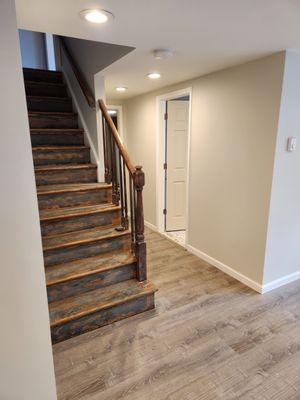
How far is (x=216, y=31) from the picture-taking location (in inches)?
66.1

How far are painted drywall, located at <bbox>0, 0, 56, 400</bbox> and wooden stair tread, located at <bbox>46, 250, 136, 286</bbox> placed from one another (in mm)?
1089

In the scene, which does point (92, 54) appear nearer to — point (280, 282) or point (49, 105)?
point (49, 105)

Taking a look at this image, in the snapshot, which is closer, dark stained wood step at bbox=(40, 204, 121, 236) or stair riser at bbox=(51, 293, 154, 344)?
stair riser at bbox=(51, 293, 154, 344)

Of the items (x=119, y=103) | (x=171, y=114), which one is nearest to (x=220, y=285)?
(x=171, y=114)

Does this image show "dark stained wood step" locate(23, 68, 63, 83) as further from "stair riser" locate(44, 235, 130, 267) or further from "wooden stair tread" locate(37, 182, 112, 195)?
"stair riser" locate(44, 235, 130, 267)

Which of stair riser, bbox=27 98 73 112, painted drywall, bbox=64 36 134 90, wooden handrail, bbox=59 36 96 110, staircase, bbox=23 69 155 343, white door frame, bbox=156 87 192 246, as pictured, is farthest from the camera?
white door frame, bbox=156 87 192 246

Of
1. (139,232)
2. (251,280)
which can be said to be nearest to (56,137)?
(139,232)

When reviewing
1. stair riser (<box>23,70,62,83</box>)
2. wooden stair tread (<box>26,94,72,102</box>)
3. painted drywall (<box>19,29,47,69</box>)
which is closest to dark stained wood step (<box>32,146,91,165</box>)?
wooden stair tread (<box>26,94,72,102</box>)

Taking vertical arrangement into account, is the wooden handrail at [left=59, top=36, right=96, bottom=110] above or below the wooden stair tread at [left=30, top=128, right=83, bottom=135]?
above

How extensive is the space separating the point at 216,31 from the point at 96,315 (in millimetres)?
2291

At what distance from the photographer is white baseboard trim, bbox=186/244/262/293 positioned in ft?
8.61

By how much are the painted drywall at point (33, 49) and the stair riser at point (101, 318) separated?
514cm

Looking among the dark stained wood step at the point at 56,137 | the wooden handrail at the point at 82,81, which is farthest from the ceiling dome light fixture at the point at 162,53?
the dark stained wood step at the point at 56,137

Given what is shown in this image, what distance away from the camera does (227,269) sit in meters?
2.95
